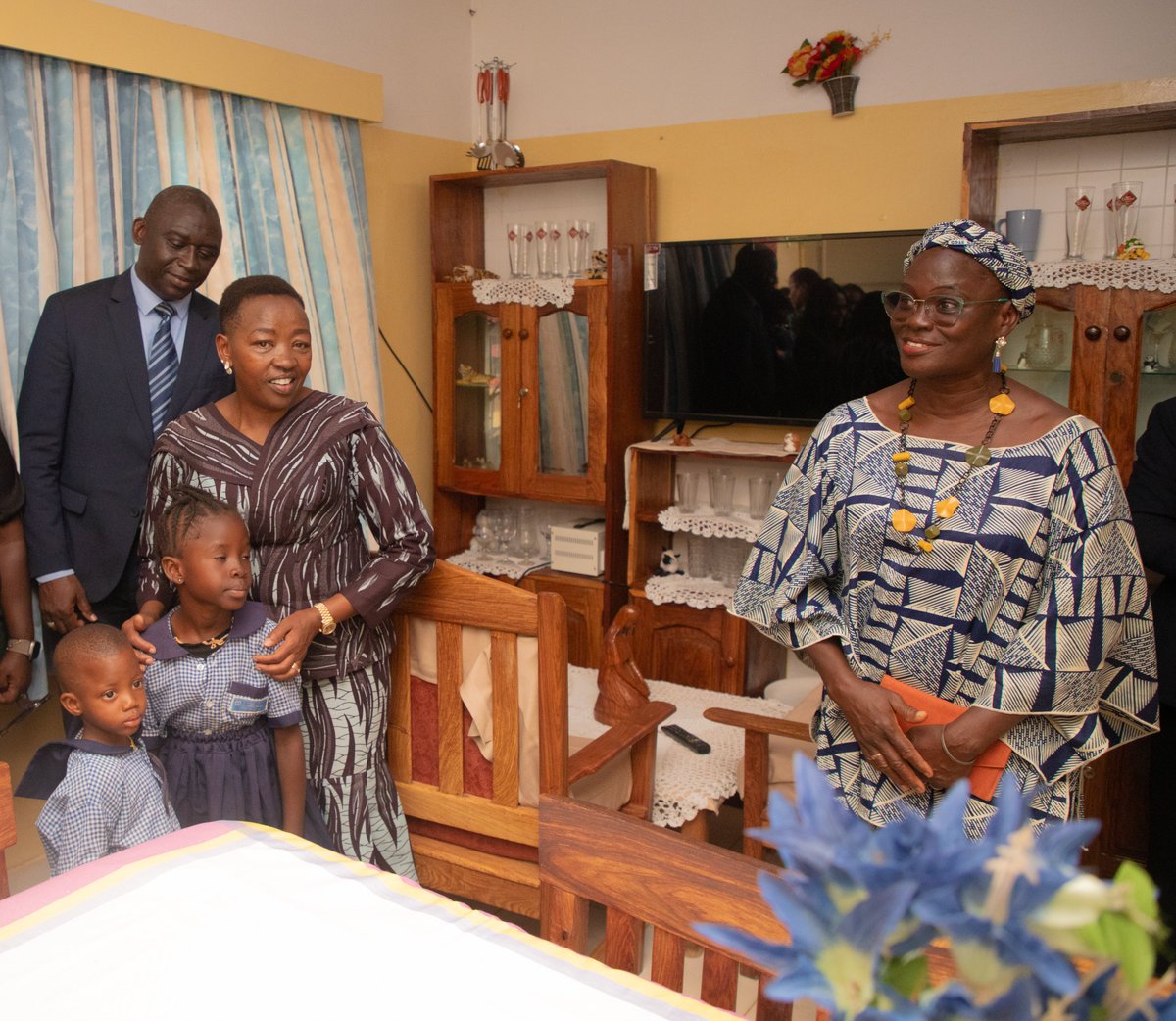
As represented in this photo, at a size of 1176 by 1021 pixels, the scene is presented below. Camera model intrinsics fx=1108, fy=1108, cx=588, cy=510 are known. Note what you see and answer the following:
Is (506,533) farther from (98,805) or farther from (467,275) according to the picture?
(98,805)

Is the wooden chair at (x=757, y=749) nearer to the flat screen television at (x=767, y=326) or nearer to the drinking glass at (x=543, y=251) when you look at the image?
the flat screen television at (x=767, y=326)

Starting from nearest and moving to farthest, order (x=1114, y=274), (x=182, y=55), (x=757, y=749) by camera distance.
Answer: (x=757, y=749), (x=1114, y=274), (x=182, y=55)

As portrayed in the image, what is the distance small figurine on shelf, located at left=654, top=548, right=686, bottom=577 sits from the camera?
420cm

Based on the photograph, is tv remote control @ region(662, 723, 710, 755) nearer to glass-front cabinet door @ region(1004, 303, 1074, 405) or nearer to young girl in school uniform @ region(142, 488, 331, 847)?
young girl in school uniform @ region(142, 488, 331, 847)

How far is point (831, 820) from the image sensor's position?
1.87 ft

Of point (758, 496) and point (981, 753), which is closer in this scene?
point (981, 753)

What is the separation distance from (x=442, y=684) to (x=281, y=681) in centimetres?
35

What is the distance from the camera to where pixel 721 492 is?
4117mm

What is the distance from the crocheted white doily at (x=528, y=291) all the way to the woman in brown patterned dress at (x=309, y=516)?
2.05 meters

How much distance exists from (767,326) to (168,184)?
2.03 m

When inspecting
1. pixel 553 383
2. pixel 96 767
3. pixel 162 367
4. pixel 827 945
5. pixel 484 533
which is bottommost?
pixel 484 533

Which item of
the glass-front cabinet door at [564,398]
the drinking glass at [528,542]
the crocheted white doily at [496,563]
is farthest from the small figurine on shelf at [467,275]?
the crocheted white doily at [496,563]

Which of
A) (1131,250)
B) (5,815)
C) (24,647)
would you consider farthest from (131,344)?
(1131,250)

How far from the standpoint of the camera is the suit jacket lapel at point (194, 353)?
8.29 ft
